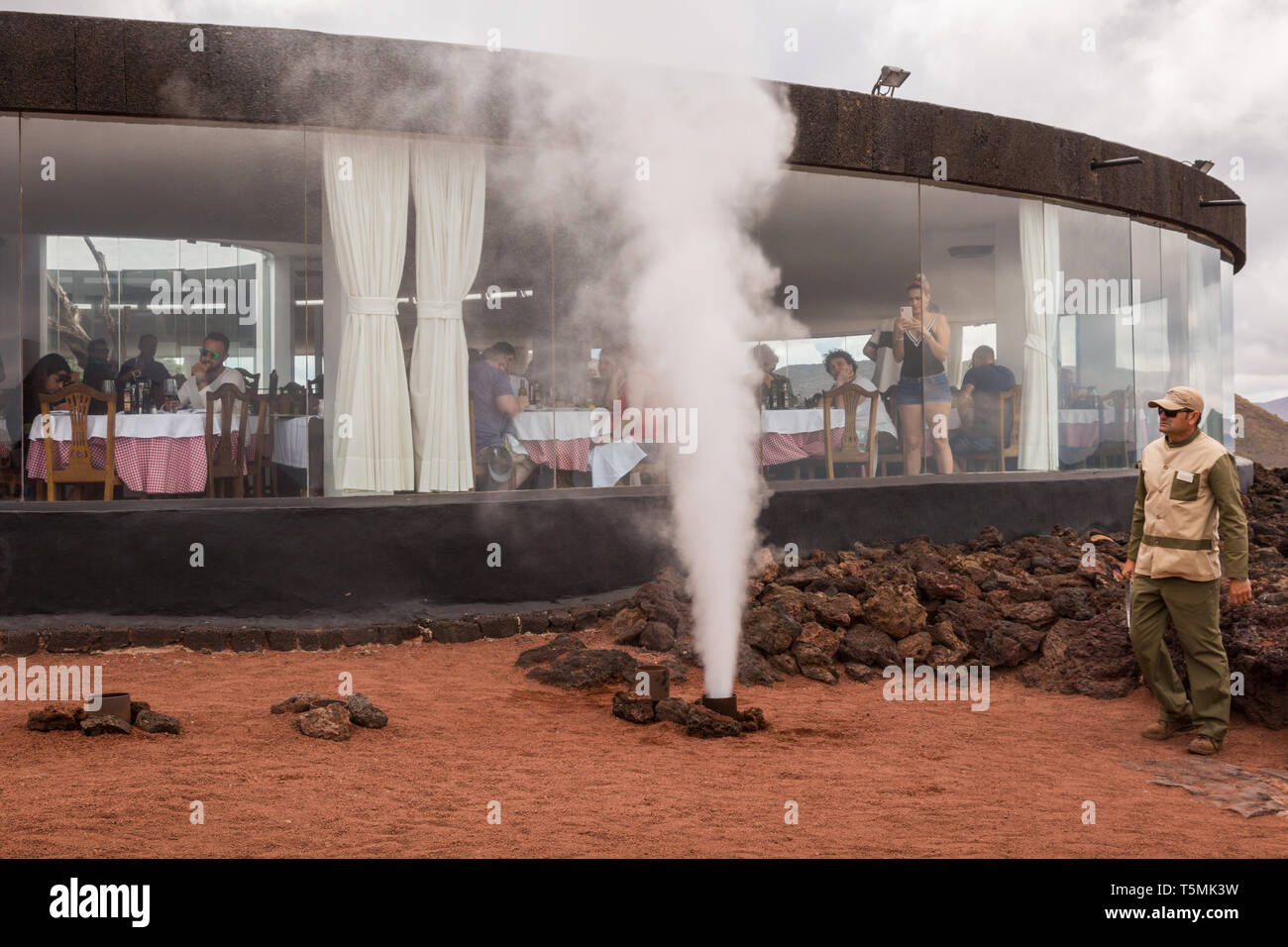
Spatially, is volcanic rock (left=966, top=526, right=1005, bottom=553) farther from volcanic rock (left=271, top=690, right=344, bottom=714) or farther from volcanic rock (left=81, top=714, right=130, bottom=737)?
volcanic rock (left=81, top=714, right=130, bottom=737)

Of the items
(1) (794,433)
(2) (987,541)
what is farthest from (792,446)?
(2) (987,541)

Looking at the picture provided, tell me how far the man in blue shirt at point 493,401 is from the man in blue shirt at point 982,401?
5055 mm

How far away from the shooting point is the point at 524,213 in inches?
395

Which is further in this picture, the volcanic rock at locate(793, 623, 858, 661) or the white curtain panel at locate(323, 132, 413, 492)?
the white curtain panel at locate(323, 132, 413, 492)

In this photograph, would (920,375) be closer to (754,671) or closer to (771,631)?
(771,631)

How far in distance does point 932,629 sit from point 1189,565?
2.57 meters

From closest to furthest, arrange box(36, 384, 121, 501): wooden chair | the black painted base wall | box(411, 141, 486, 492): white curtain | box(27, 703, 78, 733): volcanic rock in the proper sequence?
box(27, 703, 78, 733): volcanic rock < the black painted base wall < box(36, 384, 121, 501): wooden chair < box(411, 141, 486, 492): white curtain

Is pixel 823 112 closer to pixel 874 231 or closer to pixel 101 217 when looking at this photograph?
pixel 874 231

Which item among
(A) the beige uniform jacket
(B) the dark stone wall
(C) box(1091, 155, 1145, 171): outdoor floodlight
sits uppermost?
(C) box(1091, 155, 1145, 171): outdoor floodlight

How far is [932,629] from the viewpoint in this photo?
857 cm

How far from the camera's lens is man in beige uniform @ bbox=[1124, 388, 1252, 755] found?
20.3 ft

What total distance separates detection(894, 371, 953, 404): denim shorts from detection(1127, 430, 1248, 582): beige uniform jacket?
586 cm

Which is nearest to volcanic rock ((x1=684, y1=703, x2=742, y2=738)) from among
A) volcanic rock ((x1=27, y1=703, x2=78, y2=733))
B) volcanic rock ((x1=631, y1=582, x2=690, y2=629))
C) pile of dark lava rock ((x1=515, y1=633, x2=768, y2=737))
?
pile of dark lava rock ((x1=515, y1=633, x2=768, y2=737))

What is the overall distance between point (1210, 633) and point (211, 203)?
749cm
